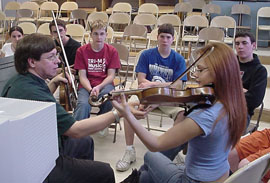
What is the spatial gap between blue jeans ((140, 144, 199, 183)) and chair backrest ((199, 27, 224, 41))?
2.98 metres

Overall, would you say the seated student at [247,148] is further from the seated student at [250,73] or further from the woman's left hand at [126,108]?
the woman's left hand at [126,108]

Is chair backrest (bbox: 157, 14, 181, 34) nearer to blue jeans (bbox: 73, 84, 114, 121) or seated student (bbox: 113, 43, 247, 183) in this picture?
blue jeans (bbox: 73, 84, 114, 121)

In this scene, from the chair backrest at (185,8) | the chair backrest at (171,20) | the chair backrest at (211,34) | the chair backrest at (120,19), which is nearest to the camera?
the chair backrest at (211,34)

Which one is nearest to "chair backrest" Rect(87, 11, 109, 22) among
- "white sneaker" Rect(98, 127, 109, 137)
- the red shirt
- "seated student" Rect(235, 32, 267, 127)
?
the red shirt

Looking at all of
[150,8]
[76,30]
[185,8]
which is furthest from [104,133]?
[185,8]

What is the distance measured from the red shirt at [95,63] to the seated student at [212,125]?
5.36 ft

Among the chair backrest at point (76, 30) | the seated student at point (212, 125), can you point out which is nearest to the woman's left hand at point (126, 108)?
the seated student at point (212, 125)

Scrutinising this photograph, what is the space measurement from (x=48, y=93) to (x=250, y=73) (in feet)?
5.16

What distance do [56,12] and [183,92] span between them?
17.6ft

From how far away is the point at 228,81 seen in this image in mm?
1216

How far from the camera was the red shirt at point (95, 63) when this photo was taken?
2879 millimetres

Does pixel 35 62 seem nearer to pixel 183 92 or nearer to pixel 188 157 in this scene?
pixel 183 92

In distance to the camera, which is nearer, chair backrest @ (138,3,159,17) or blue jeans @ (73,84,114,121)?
blue jeans @ (73,84,114,121)

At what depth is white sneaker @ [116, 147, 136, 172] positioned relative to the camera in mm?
2338
